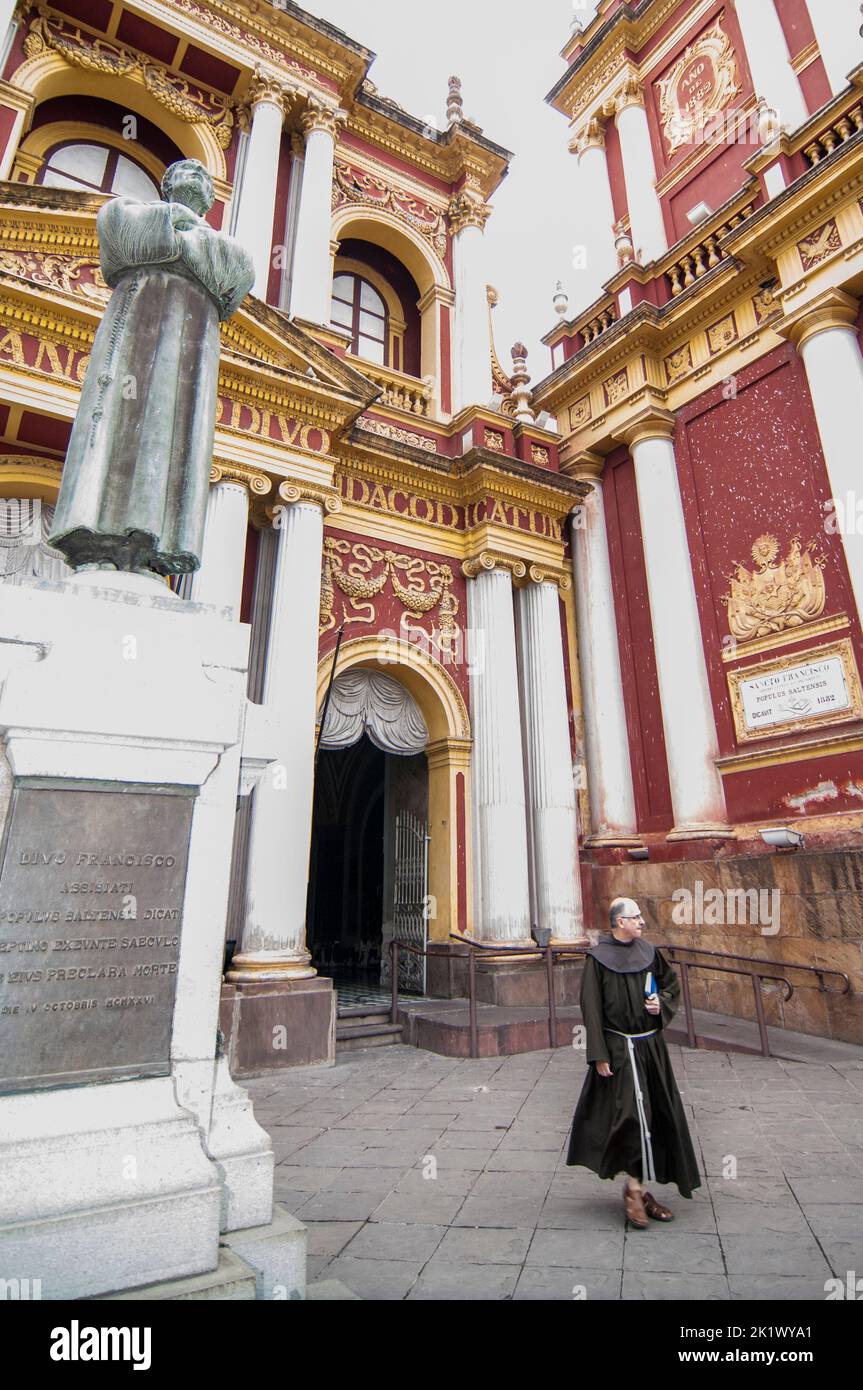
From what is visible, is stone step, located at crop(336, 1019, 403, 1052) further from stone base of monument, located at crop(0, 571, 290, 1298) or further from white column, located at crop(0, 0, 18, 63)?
white column, located at crop(0, 0, 18, 63)

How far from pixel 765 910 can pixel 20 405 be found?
9008 millimetres

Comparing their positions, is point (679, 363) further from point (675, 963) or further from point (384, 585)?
point (675, 963)

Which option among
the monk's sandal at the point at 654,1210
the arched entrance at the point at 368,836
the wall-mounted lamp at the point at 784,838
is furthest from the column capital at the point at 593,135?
the monk's sandal at the point at 654,1210

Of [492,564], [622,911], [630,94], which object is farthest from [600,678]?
[630,94]

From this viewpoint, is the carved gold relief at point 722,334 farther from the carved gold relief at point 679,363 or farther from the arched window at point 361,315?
the arched window at point 361,315

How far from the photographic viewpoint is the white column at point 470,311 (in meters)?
11.8

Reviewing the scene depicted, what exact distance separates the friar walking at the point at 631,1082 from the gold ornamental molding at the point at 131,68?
11.9 m

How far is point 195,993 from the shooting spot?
105 inches

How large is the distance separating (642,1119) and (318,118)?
1292 centimetres

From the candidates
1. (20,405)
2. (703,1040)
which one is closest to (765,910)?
Result: (703,1040)

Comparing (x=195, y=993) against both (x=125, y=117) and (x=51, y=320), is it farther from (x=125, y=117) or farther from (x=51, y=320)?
(x=125, y=117)

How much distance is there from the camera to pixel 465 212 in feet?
41.9

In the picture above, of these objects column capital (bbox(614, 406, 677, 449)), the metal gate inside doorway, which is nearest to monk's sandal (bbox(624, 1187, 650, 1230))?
the metal gate inside doorway
